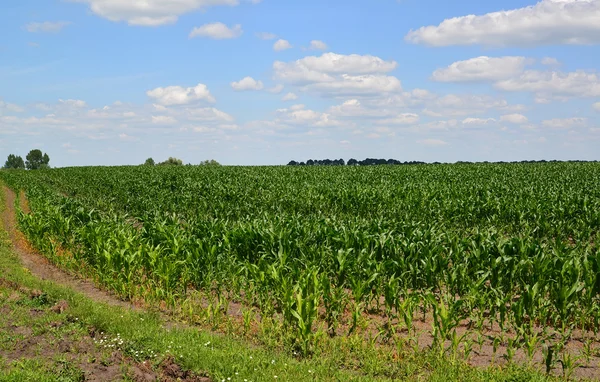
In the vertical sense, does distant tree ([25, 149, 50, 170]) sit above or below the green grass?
above

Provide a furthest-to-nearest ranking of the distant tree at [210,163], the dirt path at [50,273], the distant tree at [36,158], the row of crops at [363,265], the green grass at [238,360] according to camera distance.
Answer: the distant tree at [36,158]
the distant tree at [210,163]
the dirt path at [50,273]
the row of crops at [363,265]
the green grass at [238,360]

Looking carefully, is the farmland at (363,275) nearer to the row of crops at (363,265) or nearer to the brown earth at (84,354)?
the row of crops at (363,265)

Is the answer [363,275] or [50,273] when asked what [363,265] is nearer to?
[363,275]

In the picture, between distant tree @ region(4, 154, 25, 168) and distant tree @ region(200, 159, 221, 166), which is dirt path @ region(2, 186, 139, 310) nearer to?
distant tree @ region(200, 159, 221, 166)

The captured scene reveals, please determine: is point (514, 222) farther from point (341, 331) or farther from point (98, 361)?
point (98, 361)

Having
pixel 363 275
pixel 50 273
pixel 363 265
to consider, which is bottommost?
pixel 50 273

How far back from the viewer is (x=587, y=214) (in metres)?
19.6

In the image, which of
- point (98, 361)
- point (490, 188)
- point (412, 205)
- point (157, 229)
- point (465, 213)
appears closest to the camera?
point (98, 361)

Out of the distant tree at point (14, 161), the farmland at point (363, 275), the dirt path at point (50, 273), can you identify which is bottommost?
the dirt path at point (50, 273)

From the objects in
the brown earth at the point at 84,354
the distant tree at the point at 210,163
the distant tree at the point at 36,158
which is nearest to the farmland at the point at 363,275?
the brown earth at the point at 84,354

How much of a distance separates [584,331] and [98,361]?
7.55 meters

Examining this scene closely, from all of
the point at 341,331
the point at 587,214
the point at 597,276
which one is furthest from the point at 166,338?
the point at 587,214

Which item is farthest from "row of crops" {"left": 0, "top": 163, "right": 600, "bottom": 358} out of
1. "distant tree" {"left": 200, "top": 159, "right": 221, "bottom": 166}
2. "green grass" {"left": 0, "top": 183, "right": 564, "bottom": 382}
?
"distant tree" {"left": 200, "top": 159, "right": 221, "bottom": 166}

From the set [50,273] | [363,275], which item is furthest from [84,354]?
[50,273]
